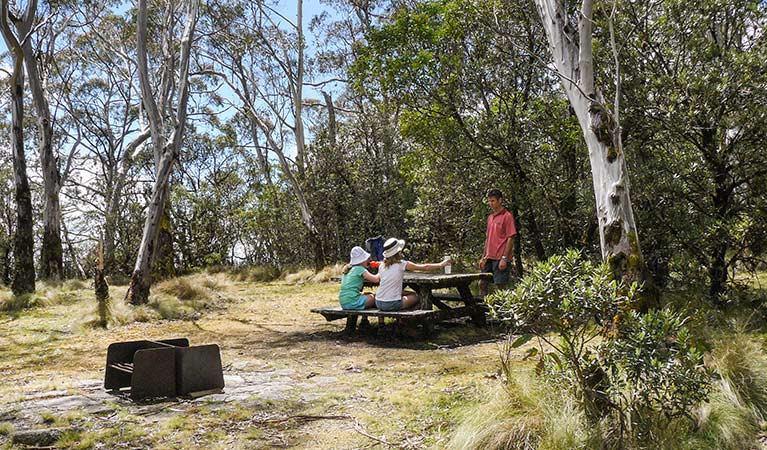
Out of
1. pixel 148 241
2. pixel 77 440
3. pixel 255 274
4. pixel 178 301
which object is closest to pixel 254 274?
pixel 255 274

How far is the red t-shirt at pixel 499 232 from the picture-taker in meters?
7.50

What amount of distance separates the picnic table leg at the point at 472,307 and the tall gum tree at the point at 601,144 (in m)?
2.17

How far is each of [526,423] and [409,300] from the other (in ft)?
12.5

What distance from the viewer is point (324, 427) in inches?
152

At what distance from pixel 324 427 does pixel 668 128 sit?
5876 millimetres

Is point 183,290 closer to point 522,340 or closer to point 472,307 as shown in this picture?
point 472,307

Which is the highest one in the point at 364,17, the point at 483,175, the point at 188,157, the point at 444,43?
the point at 364,17

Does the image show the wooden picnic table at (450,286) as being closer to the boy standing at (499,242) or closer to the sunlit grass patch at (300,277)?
the boy standing at (499,242)

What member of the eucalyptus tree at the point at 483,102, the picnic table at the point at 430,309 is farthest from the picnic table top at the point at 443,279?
the eucalyptus tree at the point at 483,102

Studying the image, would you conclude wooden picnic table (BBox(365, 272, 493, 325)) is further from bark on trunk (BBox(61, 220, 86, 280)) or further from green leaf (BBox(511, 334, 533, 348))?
bark on trunk (BBox(61, 220, 86, 280))

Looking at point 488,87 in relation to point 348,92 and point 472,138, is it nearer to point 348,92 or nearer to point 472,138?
point 472,138

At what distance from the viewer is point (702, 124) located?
7.04 metres

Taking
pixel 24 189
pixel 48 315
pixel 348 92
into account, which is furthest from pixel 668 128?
pixel 348 92

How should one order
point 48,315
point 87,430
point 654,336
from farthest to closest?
point 48,315 → point 87,430 → point 654,336
